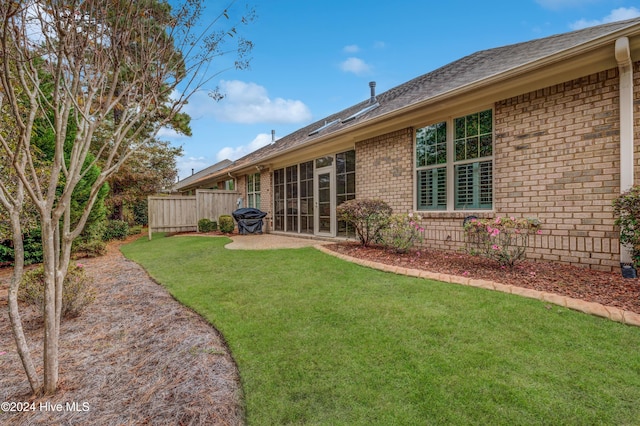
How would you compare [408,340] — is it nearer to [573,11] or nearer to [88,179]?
[88,179]

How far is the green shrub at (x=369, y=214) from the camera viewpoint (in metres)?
6.38

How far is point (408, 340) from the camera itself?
252cm

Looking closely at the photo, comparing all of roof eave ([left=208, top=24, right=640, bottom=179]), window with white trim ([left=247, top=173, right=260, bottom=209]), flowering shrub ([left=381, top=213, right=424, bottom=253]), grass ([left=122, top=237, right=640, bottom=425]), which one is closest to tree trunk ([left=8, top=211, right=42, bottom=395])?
grass ([left=122, top=237, right=640, bottom=425])

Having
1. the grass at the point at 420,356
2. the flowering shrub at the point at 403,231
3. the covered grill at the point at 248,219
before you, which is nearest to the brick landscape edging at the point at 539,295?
the grass at the point at 420,356

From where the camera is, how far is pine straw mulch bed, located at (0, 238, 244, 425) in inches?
71.9

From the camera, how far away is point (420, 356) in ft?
7.51

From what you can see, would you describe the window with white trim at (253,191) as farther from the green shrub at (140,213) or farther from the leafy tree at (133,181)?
the green shrub at (140,213)

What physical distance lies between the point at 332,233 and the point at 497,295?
5776 millimetres

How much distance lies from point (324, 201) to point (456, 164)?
4.28 metres

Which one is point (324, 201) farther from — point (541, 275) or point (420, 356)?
point (420, 356)

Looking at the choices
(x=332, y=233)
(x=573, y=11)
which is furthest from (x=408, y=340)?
(x=573, y=11)

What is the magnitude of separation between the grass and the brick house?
2.18 meters

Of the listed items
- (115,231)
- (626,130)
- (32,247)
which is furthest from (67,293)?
(115,231)

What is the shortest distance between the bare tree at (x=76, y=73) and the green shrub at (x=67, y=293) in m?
1.29
